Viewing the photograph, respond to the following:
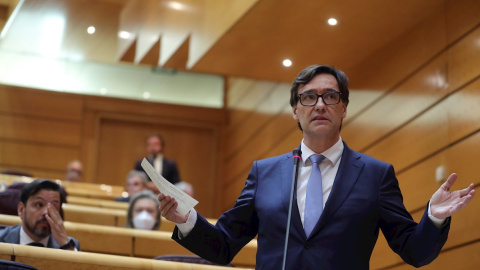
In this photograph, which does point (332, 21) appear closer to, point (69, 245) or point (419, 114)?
point (419, 114)

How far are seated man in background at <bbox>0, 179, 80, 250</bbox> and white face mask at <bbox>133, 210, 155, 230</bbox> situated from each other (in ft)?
2.96

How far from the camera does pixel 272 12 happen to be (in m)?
5.79

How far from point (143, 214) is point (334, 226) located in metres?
2.94

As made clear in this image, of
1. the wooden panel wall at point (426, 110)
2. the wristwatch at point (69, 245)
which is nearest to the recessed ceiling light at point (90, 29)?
the wooden panel wall at point (426, 110)

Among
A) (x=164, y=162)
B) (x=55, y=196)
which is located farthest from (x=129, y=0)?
(x=55, y=196)

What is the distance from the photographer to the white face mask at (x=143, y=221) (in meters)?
4.88

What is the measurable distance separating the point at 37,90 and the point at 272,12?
4879mm

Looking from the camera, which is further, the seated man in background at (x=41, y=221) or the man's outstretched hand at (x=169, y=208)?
the seated man in background at (x=41, y=221)

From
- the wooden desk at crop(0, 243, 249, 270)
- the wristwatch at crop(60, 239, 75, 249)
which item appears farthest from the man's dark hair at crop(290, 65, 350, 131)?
the wristwatch at crop(60, 239, 75, 249)

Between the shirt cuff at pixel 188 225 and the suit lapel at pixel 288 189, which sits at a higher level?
the suit lapel at pixel 288 189

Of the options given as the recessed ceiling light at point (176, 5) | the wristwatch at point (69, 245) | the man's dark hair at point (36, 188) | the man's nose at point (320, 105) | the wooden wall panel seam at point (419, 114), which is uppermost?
the recessed ceiling light at point (176, 5)

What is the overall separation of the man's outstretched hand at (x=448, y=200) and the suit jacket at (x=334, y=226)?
4 centimetres

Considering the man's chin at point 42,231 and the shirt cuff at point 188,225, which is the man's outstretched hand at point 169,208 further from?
the man's chin at point 42,231

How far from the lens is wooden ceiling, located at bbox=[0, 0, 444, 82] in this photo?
5641mm
